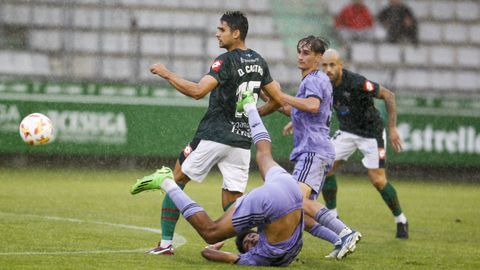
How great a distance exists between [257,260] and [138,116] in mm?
11266

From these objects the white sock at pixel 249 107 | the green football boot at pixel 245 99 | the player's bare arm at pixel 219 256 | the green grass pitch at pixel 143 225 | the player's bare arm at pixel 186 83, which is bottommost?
the green grass pitch at pixel 143 225

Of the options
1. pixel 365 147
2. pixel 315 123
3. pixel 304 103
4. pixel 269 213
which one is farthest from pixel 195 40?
pixel 269 213

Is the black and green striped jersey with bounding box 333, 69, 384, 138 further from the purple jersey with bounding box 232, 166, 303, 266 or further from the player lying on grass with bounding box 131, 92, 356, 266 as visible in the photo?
the purple jersey with bounding box 232, 166, 303, 266

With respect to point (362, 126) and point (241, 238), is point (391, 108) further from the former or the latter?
point (241, 238)

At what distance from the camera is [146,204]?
15758mm

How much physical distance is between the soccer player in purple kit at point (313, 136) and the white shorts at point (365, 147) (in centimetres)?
271

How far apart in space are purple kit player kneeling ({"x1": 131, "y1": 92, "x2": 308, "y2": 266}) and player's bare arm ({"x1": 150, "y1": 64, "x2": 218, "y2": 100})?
0.60m

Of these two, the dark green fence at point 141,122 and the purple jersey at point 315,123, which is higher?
the purple jersey at point 315,123

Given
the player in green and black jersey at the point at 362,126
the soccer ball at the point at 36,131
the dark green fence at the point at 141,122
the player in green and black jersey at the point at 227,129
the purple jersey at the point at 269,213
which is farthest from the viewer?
the dark green fence at the point at 141,122

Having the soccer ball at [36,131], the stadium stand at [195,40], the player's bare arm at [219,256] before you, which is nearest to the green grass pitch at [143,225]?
the player's bare arm at [219,256]

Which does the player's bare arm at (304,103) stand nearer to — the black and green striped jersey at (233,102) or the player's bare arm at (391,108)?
the black and green striped jersey at (233,102)

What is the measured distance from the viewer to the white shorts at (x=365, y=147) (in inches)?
529

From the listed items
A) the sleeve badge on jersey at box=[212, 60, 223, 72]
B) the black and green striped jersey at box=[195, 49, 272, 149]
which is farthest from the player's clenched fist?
the black and green striped jersey at box=[195, 49, 272, 149]

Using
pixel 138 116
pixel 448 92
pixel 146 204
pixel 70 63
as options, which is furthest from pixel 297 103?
pixel 448 92
